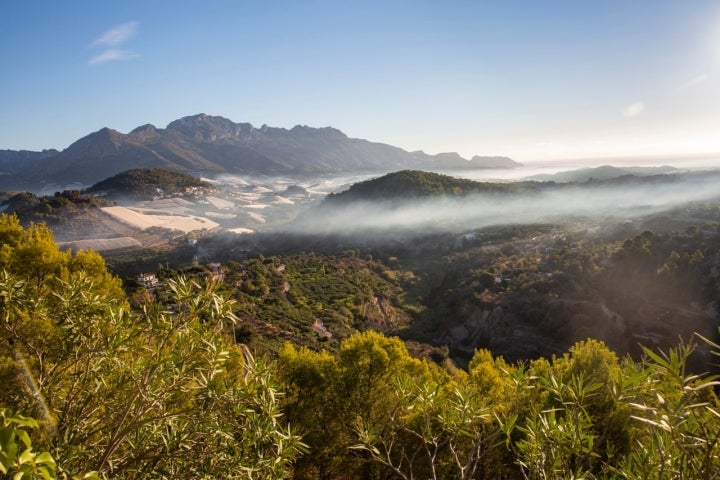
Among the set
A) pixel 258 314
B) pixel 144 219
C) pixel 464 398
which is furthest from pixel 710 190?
pixel 144 219

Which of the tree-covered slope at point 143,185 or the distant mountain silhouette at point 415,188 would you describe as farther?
the tree-covered slope at point 143,185

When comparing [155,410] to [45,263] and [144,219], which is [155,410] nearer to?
[45,263]

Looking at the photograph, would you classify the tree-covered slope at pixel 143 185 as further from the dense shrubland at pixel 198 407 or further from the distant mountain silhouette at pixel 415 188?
the dense shrubland at pixel 198 407

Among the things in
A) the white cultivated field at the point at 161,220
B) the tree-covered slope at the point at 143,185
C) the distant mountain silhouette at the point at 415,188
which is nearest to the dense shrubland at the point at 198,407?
the white cultivated field at the point at 161,220

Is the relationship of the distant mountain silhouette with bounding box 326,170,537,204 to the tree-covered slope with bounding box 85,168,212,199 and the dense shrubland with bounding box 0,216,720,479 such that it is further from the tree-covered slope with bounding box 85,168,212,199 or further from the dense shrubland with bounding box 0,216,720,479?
the dense shrubland with bounding box 0,216,720,479

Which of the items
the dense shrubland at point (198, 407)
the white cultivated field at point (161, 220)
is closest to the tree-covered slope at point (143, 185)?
the white cultivated field at point (161, 220)

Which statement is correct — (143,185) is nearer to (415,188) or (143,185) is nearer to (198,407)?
(415,188)

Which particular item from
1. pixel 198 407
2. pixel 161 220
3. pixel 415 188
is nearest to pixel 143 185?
pixel 161 220

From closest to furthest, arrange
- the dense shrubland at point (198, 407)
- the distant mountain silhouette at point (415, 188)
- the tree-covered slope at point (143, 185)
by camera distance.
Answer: the dense shrubland at point (198, 407) → the distant mountain silhouette at point (415, 188) → the tree-covered slope at point (143, 185)

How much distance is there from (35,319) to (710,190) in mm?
152352

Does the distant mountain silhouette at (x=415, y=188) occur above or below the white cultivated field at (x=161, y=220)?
above

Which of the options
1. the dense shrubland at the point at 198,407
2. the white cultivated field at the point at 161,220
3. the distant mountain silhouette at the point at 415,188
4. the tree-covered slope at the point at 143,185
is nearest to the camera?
the dense shrubland at the point at 198,407

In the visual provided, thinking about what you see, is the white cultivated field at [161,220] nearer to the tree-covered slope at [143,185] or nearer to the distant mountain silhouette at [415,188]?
the tree-covered slope at [143,185]

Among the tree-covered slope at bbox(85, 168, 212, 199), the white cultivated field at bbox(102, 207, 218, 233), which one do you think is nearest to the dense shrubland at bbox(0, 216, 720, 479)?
the white cultivated field at bbox(102, 207, 218, 233)
